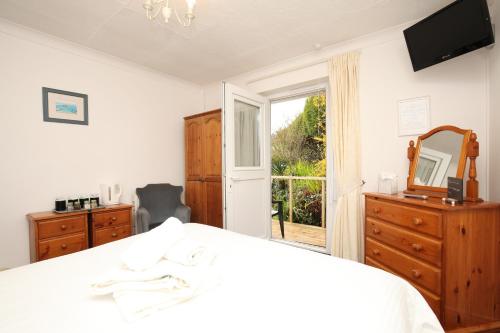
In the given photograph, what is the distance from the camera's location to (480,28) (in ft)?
5.31

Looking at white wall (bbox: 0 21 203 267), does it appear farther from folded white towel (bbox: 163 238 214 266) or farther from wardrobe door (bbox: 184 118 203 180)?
folded white towel (bbox: 163 238 214 266)

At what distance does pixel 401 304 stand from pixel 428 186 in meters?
1.49

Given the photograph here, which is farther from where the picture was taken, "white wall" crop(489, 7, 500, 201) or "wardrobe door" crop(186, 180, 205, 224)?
"wardrobe door" crop(186, 180, 205, 224)

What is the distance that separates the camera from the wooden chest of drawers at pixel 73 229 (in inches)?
85.3

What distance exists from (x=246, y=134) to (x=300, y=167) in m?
1.52

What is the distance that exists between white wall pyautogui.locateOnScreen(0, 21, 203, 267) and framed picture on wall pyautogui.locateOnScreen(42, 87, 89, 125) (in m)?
0.05

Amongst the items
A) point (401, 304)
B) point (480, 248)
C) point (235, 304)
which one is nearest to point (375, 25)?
point (480, 248)

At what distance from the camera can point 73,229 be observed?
7.70ft

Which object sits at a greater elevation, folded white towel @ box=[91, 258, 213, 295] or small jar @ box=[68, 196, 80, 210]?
small jar @ box=[68, 196, 80, 210]

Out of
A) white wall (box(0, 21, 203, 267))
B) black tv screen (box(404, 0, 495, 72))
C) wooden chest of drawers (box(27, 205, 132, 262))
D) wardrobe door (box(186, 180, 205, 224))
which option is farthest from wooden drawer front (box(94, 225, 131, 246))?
black tv screen (box(404, 0, 495, 72))

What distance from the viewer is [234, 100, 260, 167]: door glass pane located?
306 centimetres

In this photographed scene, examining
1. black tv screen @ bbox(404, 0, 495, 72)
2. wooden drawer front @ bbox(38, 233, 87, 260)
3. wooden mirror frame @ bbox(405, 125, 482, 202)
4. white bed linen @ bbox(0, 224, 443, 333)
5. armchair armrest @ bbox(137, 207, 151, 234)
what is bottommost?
wooden drawer front @ bbox(38, 233, 87, 260)

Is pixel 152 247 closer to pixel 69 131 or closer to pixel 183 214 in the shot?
pixel 183 214

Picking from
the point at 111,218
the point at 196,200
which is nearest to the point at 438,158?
the point at 196,200
